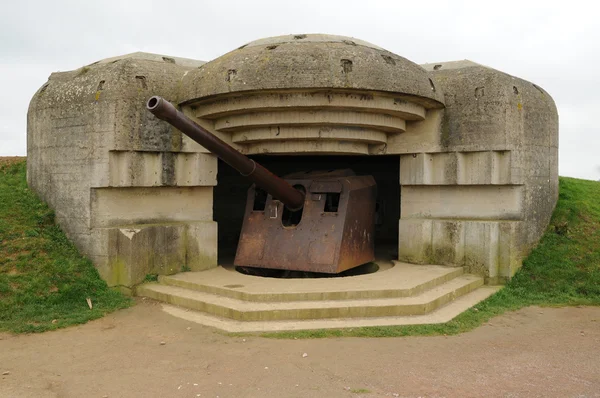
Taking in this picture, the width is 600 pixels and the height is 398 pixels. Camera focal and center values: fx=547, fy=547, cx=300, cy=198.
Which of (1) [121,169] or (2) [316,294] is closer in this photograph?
(2) [316,294]

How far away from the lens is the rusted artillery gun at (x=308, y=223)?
8.13 meters

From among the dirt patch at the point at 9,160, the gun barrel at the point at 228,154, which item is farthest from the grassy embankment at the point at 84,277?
the gun barrel at the point at 228,154

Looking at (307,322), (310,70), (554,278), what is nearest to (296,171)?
(310,70)

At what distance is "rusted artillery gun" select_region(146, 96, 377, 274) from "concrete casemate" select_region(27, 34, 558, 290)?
0.60 meters

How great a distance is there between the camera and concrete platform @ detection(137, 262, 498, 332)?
247 inches

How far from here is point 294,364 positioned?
16.3 feet

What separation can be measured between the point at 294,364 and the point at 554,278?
5232 millimetres

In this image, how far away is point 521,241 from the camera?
8.74 m

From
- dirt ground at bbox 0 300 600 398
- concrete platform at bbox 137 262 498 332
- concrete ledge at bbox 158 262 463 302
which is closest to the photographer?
dirt ground at bbox 0 300 600 398

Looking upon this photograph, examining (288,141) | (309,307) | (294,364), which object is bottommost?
(294,364)

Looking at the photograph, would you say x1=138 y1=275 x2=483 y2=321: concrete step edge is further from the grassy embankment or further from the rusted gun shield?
the rusted gun shield

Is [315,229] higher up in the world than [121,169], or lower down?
lower down

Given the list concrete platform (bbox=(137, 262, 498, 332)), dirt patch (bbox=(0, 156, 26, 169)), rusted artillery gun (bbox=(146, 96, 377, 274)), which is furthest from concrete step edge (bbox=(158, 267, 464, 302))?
dirt patch (bbox=(0, 156, 26, 169))

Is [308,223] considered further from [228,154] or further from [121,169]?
[121,169]
